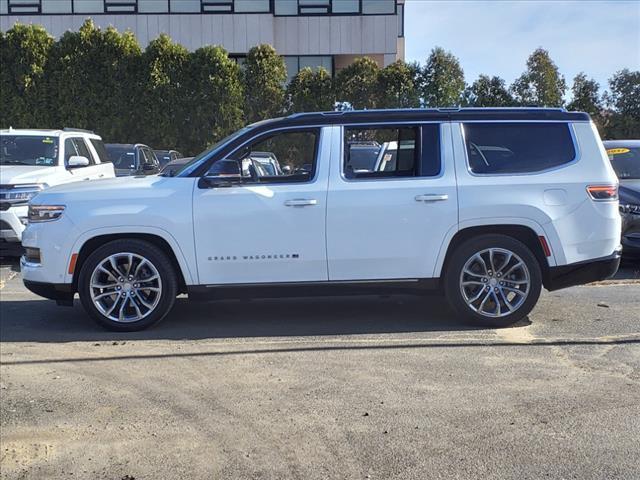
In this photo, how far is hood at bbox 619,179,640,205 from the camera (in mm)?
9375

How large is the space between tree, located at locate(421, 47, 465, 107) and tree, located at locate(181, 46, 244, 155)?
249 inches

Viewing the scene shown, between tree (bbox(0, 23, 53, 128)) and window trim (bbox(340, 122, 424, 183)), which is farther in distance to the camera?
tree (bbox(0, 23, 53, 128))

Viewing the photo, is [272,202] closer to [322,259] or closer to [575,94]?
[322,259]

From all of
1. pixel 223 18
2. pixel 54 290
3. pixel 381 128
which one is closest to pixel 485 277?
pixel 381 128

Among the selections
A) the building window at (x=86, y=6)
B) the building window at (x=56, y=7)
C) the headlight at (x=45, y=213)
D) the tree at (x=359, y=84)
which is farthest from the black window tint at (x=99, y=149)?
the building window at (x=56, y=7)

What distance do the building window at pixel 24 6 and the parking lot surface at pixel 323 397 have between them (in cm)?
2502

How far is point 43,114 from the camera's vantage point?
889 inches

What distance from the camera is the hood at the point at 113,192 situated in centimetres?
619

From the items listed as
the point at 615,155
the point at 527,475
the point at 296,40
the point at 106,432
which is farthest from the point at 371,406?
the point at 296,40

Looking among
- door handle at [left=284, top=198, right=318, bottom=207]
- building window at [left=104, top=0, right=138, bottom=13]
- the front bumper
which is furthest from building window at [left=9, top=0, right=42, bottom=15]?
door handle at [left=284, top=198, right=318, bottom=207]

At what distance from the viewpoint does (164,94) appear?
22.5 metres

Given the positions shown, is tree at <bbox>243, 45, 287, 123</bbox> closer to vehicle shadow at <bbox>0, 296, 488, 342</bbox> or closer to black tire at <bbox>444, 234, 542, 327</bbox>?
vehicle shadow at <bbox>0, 296, 488, 342</bbox>

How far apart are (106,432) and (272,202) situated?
265 cm

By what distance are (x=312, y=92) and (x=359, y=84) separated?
1649 mm
